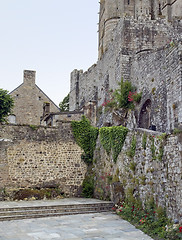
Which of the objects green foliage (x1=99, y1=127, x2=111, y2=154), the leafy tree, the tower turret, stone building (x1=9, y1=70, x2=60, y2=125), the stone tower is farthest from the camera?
the leafy tree

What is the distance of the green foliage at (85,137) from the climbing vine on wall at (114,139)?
5.38ft

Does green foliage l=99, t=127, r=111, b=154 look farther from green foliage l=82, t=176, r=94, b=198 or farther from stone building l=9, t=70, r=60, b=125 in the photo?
stone building l=9, t=70, r=60, b=125

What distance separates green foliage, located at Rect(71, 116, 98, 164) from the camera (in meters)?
15.6

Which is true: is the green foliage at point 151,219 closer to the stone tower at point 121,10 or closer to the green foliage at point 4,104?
the green foliage at point 4,104

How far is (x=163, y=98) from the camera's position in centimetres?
1603

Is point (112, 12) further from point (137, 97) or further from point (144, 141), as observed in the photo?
point (144, 141)

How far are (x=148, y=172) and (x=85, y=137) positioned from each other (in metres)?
6.09

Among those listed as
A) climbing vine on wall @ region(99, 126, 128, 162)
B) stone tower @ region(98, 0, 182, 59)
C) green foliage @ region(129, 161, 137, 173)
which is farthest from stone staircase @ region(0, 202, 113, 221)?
stone tower @ region(98, 0, 182, 59)

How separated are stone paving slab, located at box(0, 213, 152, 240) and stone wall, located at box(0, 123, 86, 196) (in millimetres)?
4205

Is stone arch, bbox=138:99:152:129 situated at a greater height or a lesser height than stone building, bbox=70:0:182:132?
lesser

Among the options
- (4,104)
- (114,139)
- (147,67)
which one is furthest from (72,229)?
(147,67)

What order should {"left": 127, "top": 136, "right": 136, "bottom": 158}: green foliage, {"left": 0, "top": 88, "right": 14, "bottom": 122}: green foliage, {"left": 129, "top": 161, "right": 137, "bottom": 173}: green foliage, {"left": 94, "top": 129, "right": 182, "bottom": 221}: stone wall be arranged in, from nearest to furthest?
{"left": 94, "top": 129, "right": 182, "bottom": 221}: stone wall → {"left": 129, "top": 161, "right": 137, "bottom": 173}: green foliage → {"left": 127, "top": 136, "right": 136, "bottom": 158}: green foliage → {"left": 0, "top": 88, "right": 14, "bottom": 122}: green foliage

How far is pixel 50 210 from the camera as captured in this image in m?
11.3

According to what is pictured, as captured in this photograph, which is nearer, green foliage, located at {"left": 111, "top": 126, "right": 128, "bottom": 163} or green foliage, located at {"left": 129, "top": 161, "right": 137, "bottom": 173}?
green foliage, located at {"left": 129, "top": 161, "right": 137, "bottom": 173}
